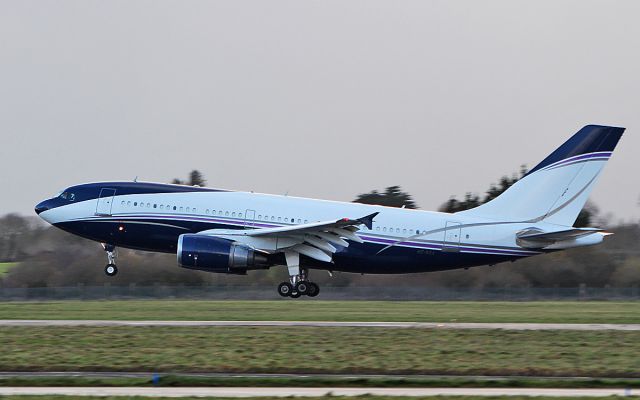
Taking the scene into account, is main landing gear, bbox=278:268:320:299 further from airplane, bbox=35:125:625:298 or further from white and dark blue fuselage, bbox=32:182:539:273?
white and dark blue fuselage, bbox=32:182:539:273

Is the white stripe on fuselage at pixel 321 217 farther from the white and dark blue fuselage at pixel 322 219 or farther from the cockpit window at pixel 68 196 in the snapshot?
the cockpit window at pixel 68 196

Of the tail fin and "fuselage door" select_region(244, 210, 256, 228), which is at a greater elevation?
the tail fin

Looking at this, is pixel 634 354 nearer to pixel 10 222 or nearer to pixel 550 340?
pixel 550 340

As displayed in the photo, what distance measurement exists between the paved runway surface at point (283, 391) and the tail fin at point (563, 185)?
18.5 meters

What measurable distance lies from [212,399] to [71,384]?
3.39 m

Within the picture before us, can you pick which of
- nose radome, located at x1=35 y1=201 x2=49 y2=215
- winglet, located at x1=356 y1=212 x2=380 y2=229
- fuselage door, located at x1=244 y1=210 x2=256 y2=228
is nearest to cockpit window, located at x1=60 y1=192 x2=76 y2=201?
nose radome, located at x1=35 y1=201 x2=49 y2=215

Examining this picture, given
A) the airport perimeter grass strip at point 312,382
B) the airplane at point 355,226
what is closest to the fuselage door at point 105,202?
the airplane at point 355,226

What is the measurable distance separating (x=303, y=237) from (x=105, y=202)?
7.69m

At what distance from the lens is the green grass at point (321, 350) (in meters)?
19.2

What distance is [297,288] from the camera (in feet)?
116

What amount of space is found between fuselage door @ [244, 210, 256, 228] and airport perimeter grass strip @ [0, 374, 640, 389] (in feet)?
54.9

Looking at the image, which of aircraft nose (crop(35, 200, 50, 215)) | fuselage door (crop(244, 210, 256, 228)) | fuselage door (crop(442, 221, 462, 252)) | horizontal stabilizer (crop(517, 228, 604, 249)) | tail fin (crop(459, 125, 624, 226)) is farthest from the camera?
aircraft nose (crop(35, 200, 50, 215))

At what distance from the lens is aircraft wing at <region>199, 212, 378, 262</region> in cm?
3328

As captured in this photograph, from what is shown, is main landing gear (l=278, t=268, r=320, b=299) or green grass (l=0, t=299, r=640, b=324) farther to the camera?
main landing gear (l=278, t=268, r=320, b=299)
